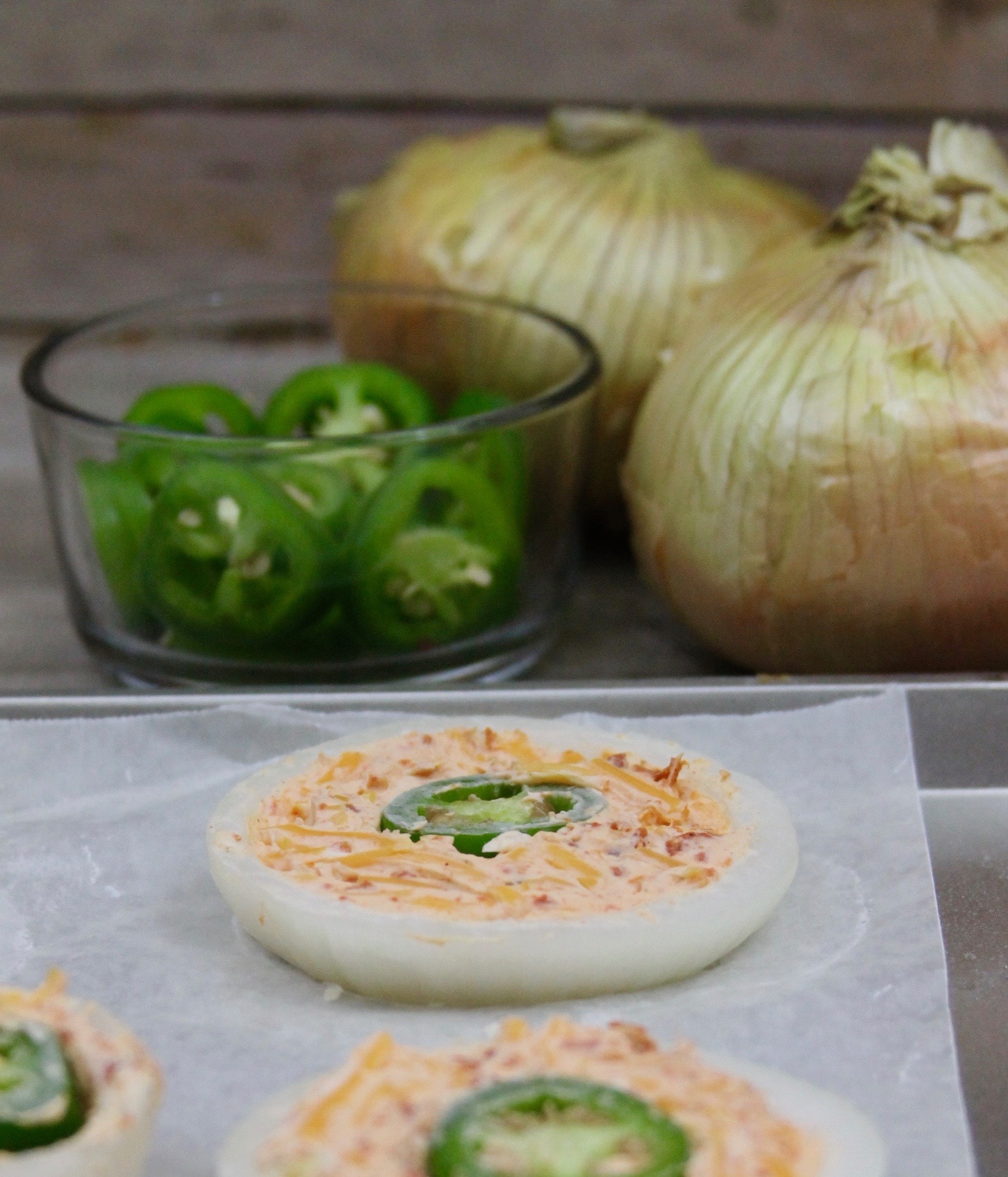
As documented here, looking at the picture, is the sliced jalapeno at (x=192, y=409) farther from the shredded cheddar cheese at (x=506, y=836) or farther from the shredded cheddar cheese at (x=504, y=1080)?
the shredded cheddar cheese at (x=504, y=1080)

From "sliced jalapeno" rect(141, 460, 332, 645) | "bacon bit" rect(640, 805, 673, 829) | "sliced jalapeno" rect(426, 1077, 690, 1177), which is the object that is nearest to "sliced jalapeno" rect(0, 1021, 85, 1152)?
"sliced jalapeno" rect(426, 1077, 690, 1177)

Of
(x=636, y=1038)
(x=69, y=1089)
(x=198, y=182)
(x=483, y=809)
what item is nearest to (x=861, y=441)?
(x=483, y=809)

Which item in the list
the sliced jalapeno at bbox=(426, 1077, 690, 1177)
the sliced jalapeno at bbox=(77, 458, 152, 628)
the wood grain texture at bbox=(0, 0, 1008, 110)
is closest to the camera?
the sliced jalapeno at bbox=(426, 1077, 690, 1177)

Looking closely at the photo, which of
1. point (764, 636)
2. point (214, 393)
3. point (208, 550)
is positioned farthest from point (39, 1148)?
point (214, 393)

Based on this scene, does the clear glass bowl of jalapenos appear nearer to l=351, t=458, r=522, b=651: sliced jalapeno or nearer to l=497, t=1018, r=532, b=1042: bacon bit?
l=351, t=458, r=522, b=651: sliced jalapeno

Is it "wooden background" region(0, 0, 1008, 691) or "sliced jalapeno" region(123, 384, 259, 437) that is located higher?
"wooden background" region(0, 0, 1008, 691)

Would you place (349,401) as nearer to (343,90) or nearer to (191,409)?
(191,409)

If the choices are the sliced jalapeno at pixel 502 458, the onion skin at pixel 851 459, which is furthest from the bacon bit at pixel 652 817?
the sliced jalapeno at pixel 502 458
